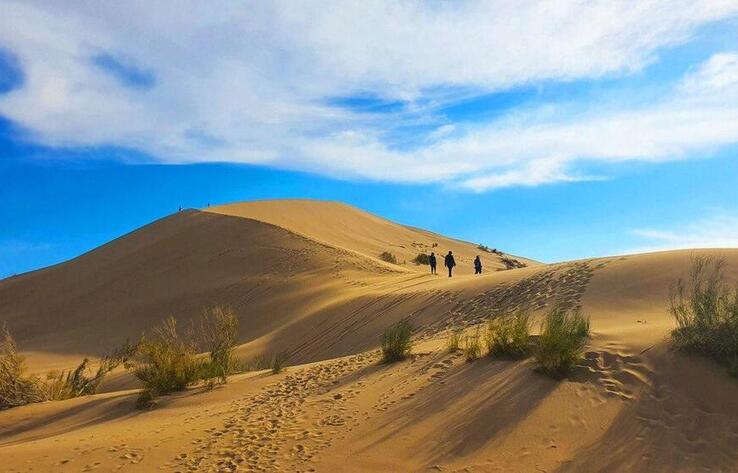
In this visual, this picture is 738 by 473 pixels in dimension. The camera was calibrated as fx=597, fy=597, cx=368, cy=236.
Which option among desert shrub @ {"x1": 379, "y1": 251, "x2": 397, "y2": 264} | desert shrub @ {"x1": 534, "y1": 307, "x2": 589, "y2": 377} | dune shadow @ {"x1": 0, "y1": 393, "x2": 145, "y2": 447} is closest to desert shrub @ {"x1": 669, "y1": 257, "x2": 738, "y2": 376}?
desert shrub @ {"x1": 534, "y1": 307, "x2": 589, "y2": 377}

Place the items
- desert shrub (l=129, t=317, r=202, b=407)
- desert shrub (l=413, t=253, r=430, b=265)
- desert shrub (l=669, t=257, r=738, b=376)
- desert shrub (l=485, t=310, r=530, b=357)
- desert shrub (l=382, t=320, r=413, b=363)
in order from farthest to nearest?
desert shrub (l=413, t=253, r=430, b=265) < desert shrub (l=129, t=317, r=202, b=407) < desert shrub (l=382, t=320, r=413, b=363) < desert shrub (l=485, t=310, r=530, b=357) < desert shrub (l=669, t=257, r=738, b=376)

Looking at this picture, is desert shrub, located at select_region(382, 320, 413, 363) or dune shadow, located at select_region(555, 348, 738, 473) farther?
desert shrub, located at select_region(382, 320, 413, 363)

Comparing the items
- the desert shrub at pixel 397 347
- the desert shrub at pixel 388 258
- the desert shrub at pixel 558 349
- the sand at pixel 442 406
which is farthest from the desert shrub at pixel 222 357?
the desert shrub at pixel 388 258

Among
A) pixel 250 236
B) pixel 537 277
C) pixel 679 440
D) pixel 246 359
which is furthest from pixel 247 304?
pixel 679 440

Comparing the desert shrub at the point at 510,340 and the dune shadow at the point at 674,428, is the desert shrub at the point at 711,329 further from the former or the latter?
the desert shrub at the point at 510,340

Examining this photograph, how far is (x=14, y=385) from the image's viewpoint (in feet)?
35.0

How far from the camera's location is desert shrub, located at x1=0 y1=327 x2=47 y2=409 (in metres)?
10.5

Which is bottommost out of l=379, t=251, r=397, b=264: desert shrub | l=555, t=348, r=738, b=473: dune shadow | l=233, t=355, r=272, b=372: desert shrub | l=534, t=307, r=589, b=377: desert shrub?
l=555, t=348, r=738, b=473: dune shadow

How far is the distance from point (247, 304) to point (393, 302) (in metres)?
8.97

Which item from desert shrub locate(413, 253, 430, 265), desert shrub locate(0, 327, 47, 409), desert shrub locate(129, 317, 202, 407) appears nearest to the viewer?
desert shrub locate(129, 317, 202, 407)

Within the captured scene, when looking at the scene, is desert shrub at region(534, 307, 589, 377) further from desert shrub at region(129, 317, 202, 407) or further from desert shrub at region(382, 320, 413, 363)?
desert shrub at region(129, 317, 202, 407)

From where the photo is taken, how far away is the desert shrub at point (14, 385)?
34.5 ft

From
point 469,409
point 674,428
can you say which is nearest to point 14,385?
point 469,409

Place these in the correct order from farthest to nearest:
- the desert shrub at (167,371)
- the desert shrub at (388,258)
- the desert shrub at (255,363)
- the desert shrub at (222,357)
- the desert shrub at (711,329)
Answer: the desert shrub at (388,258) < the desert shrub at (255,363) < the desert shrub at (222,357) < the desert shrub at (167,371) < the desert shrub at (711,329)
